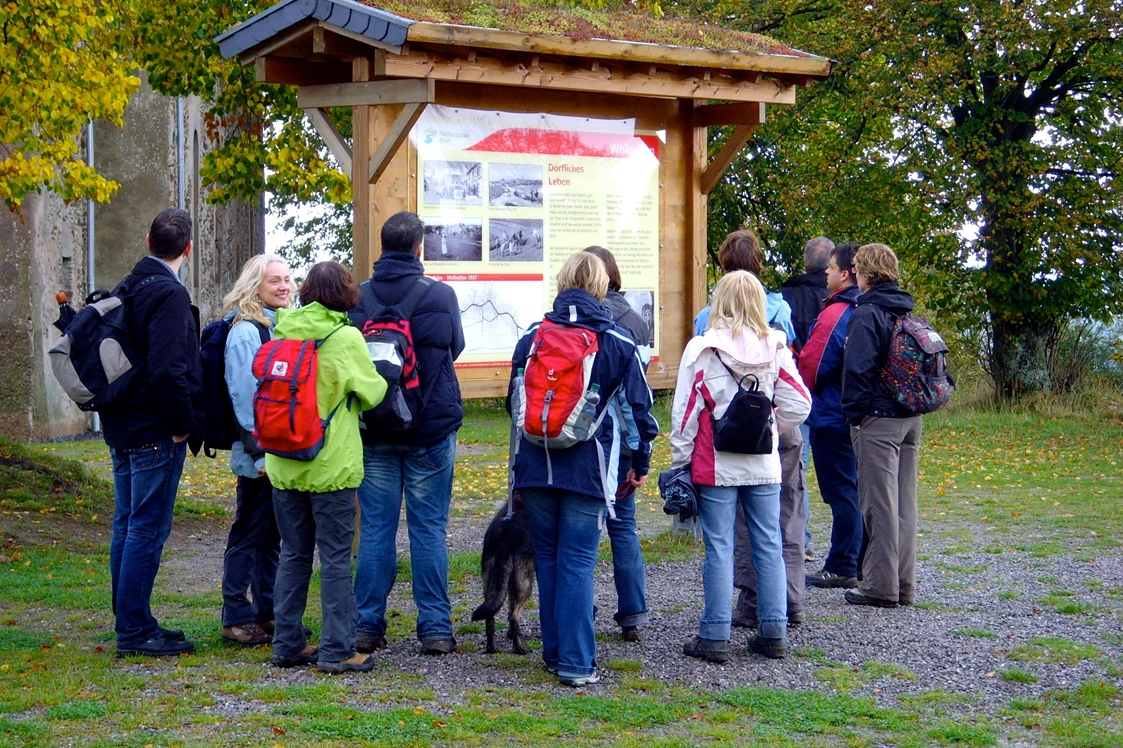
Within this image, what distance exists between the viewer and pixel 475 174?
27.9 feet

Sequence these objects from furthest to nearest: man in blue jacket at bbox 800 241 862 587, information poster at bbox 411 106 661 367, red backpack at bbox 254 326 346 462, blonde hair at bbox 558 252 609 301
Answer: information poster at bbox 411 106 661 367 < man in blue jacket at bbox 800 241 862 587 < blonde hair at bbox 558 252 609 301 < red backpack at bbox 254 326 346 462

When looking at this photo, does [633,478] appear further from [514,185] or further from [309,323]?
[514,185]

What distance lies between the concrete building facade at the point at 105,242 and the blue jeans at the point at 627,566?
1038cm

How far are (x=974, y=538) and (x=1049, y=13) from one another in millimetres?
12622

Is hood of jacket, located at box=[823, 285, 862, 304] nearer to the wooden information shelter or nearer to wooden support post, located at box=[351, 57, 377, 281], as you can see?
the wooden information shelter

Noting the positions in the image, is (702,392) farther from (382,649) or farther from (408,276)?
(382,649)

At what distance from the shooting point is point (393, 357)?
615 cm

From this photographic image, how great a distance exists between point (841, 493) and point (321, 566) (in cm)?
377

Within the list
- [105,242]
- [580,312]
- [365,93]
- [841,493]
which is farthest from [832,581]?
[105,242]

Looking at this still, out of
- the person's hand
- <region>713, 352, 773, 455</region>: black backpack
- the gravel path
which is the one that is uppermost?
<region>713, 352, 773, 455</region>: black backpack

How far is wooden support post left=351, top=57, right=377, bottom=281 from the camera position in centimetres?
809

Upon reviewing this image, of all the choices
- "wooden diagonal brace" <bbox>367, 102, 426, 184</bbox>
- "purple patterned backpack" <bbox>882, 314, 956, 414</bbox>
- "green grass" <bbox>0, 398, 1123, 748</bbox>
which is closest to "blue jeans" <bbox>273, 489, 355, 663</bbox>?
"green grass" <bbox>0, 398, 1123, 748</bbox>

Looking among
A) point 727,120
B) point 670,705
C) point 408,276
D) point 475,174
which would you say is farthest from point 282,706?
point 727,120

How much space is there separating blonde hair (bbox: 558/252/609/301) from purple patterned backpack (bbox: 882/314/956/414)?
216cm
